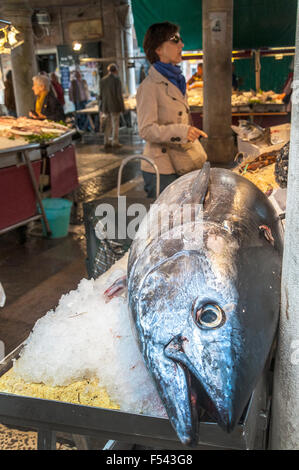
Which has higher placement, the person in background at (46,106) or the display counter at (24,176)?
the person in background at (46,106)

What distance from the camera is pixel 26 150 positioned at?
570 centimetres

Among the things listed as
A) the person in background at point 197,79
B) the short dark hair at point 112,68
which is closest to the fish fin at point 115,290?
the person in background at point 197,79

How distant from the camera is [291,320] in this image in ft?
4.19

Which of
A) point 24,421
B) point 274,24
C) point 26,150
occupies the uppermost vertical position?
point 274,24

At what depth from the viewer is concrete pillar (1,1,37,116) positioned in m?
11.6

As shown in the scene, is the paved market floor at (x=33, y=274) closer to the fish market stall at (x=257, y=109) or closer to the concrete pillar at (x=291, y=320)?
the concrete pillar at (x=291, y=320)

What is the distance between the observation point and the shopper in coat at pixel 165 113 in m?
3.66

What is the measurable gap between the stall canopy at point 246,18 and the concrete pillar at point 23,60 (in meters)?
3.06

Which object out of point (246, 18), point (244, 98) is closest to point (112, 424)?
point (244, 98)

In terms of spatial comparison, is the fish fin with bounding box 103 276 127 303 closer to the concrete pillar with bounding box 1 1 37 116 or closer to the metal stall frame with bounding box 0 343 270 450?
the metal stall frame with bounding box 0 343 270 450

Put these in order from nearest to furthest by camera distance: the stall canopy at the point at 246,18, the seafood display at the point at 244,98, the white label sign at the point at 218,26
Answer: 1. the white label sign at the point at 218,26
2. the seafood display at the point at 244,98
3. the stall canopy at the point at 246,18

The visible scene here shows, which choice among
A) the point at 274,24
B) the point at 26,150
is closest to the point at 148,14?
the point at 274,24
